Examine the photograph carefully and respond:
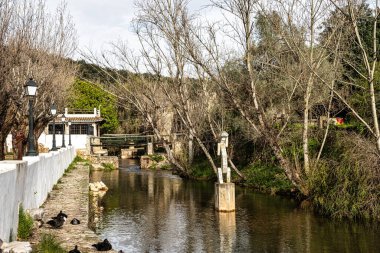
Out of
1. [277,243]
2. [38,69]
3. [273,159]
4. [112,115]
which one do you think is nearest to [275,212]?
[277,243]

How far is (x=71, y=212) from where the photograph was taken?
12.8 meters

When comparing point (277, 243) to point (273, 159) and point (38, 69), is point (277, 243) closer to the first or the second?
point (273, 159)

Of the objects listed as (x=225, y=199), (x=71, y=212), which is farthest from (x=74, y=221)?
(x=225, y=199)

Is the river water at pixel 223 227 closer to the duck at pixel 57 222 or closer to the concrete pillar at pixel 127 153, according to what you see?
the duck at pixel 57 222

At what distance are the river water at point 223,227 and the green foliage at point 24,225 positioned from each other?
2175 millimetres

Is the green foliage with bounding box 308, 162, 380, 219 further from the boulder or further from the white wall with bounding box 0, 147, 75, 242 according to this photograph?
the boulder

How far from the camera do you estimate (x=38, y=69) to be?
2075 centimetres

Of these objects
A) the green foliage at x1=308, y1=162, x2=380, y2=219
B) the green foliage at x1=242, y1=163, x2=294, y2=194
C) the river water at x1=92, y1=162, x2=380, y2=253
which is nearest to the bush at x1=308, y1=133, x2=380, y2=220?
the green foliage at x1=308, y1=162, x2=380, y2=219

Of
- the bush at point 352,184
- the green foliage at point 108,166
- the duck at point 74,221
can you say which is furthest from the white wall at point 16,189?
the green foliage at point 108,166

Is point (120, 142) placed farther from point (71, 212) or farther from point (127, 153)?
point (71, 212)

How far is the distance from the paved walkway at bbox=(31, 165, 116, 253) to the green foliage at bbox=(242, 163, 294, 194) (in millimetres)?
7862

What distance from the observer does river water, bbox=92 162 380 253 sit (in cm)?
1122

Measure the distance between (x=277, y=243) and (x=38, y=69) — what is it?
45.4 ft

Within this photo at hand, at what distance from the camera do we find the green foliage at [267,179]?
2019cm
